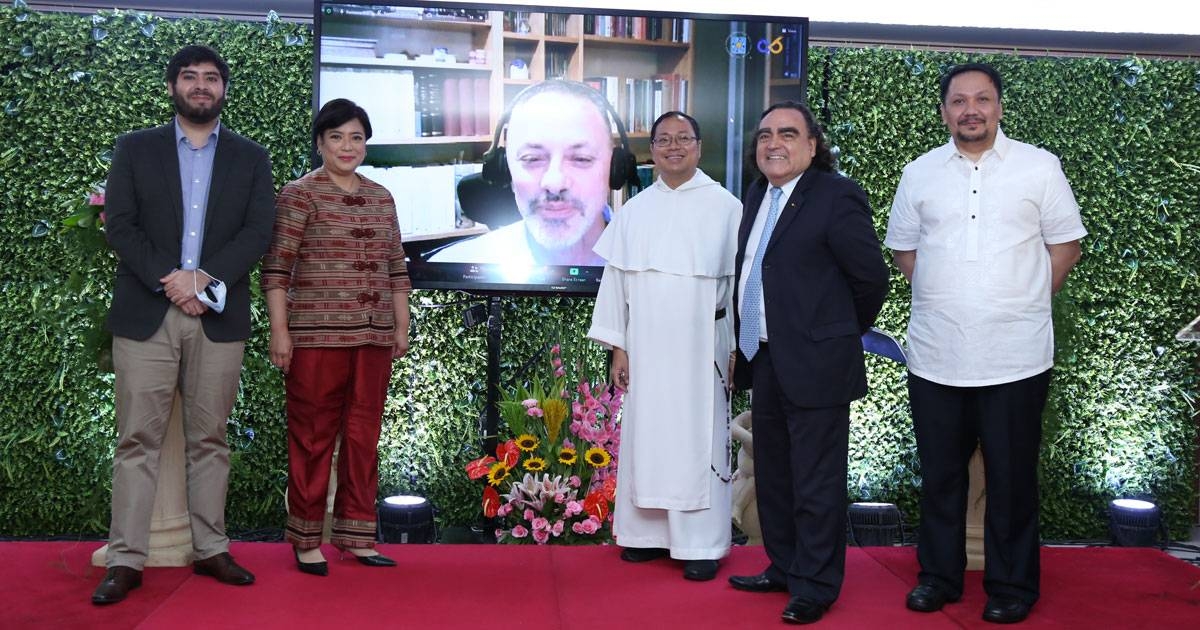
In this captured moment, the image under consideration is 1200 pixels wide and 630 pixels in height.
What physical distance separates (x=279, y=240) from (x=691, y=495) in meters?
1.57

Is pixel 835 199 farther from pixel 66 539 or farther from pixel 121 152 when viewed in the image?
pixel 66 539

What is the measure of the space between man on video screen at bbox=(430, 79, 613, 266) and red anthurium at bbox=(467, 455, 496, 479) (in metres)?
0.83

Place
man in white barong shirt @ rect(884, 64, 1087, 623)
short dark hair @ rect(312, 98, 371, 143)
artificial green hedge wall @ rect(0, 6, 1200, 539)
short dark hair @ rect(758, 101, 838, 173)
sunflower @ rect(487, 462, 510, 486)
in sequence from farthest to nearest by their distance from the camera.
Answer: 1. artificial green hedge wall @ rect(0, 6, 1200, 539)
2. sunflower @ rect(487, 462, 510, 486)
3. short dark hair @ rect(312, 98, 371, 143)
4. short dark hair @ rect(758, 101, 838, 173)
5. man in white barong shirt @ rect(884, 64, 1087, 623)

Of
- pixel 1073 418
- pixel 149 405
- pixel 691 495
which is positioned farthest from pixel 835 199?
pixel 1073 418

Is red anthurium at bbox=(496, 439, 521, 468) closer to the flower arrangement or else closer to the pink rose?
the flower arrangement

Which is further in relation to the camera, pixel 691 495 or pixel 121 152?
pixel 691 495

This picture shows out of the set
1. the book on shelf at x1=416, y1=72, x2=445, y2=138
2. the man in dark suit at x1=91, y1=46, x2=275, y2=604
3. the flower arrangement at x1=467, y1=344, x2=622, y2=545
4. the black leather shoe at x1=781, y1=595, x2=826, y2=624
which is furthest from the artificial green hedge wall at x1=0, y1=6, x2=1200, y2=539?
the black leather shoe at x1=781, y1=595, x2=826, y2=624

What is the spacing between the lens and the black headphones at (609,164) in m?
4.59

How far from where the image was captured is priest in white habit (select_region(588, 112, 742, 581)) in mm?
3678

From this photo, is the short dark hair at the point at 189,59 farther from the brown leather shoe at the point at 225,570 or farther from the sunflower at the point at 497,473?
the sunflower at the point at 497,473

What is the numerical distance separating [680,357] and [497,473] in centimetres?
110

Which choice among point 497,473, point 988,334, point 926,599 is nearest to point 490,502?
point 497,473

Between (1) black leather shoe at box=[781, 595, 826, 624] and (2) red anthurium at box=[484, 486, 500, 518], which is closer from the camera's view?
(1) black leather shoe at box=[781, 595, 826, 624]

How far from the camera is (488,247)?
15.1 feet
